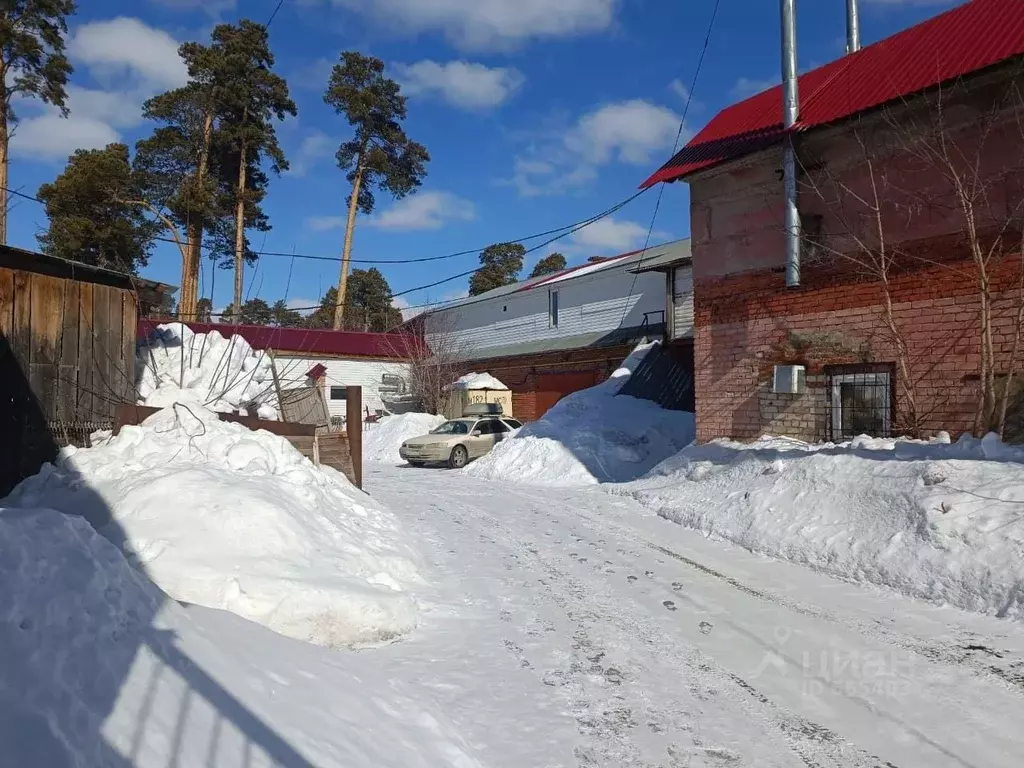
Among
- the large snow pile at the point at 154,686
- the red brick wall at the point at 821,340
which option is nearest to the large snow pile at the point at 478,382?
the red brick wall at the point at 821,340

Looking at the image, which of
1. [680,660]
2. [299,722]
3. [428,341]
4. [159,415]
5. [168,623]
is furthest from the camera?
[428,341]

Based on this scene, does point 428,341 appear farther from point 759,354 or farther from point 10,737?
point 10,737

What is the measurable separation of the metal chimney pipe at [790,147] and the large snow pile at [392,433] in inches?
618

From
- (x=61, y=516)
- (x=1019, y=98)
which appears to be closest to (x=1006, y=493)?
(x=1019, y=98)

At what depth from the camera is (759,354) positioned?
1366cm

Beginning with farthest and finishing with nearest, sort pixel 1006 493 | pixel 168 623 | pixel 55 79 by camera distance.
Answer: pixel 55 79 → pixel 1006 493 → pixel 168 623

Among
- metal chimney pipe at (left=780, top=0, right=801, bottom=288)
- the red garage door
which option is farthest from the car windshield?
metal chimney pipe at (left=780, top=0, right=801, bottom=288)

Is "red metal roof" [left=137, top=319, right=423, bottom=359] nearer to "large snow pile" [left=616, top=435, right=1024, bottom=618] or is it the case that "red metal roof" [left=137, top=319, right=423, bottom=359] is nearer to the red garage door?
the red garage door

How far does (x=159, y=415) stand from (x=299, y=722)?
6.81 metres

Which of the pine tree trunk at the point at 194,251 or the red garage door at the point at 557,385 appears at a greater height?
the pine tree trunk at the point at 194,251

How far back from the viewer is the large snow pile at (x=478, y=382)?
30.2 metres

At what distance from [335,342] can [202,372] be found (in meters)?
23.1

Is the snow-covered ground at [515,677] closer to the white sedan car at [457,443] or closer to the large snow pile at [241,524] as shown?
the large snow pile at [241,524]

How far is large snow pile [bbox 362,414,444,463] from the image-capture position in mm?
26062
